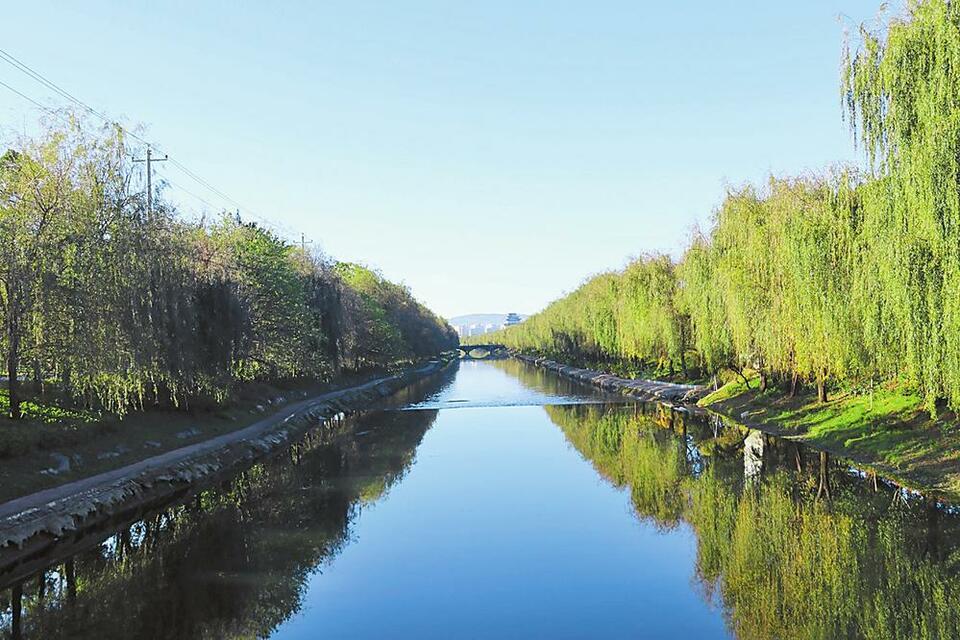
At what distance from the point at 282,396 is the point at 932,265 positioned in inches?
1527

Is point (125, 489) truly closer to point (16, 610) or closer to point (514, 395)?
point (16, 610)

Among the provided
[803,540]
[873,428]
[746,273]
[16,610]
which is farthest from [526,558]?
[746,273]

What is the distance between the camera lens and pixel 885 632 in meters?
11.1

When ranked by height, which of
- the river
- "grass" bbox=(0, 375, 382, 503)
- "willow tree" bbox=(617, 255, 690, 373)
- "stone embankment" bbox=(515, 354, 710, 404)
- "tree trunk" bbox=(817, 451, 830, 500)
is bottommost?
the river

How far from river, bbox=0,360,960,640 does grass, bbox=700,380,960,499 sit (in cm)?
119

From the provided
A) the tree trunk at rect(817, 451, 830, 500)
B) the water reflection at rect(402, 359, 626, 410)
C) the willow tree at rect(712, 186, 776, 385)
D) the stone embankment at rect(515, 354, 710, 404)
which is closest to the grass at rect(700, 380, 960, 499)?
the tree trunk at rect(817, 451, 830, 500)

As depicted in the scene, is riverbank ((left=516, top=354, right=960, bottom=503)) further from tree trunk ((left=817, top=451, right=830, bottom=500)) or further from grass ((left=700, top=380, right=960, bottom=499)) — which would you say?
tree trunk ((left=817, top=451, right=830, bottom=500))

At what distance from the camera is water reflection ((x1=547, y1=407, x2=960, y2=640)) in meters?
11.8

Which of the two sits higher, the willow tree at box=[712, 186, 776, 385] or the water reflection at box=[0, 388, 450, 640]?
the willow tree at box=[712, 186, 776, 385]

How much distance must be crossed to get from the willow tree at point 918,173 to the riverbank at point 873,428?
136 inches

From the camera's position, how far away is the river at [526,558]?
12.2 meters

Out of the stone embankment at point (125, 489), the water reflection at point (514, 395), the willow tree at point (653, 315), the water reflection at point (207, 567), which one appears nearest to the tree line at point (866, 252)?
the willow tree at point (653, 315)

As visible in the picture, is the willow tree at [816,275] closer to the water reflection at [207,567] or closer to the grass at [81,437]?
the water reflection at [207,567]

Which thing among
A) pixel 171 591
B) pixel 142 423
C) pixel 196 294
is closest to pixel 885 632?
pixel 171 591
